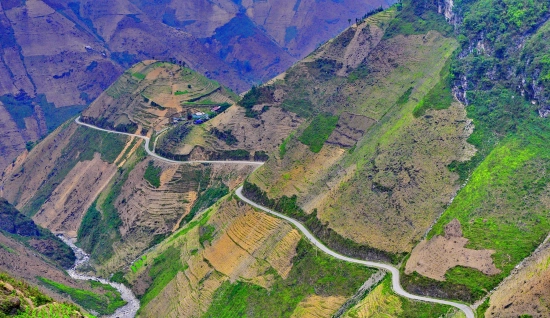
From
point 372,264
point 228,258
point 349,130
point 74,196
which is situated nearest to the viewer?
point 372,264

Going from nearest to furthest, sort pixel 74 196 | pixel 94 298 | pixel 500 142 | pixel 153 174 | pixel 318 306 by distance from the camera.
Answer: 1. pixel 318 306
2. pixel 500 142
3. pixel 94 298
4. pixel 153 174
5. pixel 74 196

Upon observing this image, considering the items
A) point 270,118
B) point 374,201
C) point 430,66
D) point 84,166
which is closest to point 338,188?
A: point 374,201

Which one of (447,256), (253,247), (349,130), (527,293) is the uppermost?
(349,130)

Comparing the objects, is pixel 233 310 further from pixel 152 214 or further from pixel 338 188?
pixel 152 214

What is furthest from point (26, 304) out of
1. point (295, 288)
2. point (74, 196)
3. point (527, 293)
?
point (74, 196)

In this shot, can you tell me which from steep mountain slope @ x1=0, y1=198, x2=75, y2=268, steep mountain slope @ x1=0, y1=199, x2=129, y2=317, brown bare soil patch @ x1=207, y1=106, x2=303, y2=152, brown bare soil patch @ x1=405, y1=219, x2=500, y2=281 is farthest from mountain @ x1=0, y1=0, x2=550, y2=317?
steep mountain slope @ x1=0, y1=198, x2=75, y2=268

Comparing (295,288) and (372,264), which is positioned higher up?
(372,264)

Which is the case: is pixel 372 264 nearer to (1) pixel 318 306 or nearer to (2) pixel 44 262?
(1) pixel 318 306
